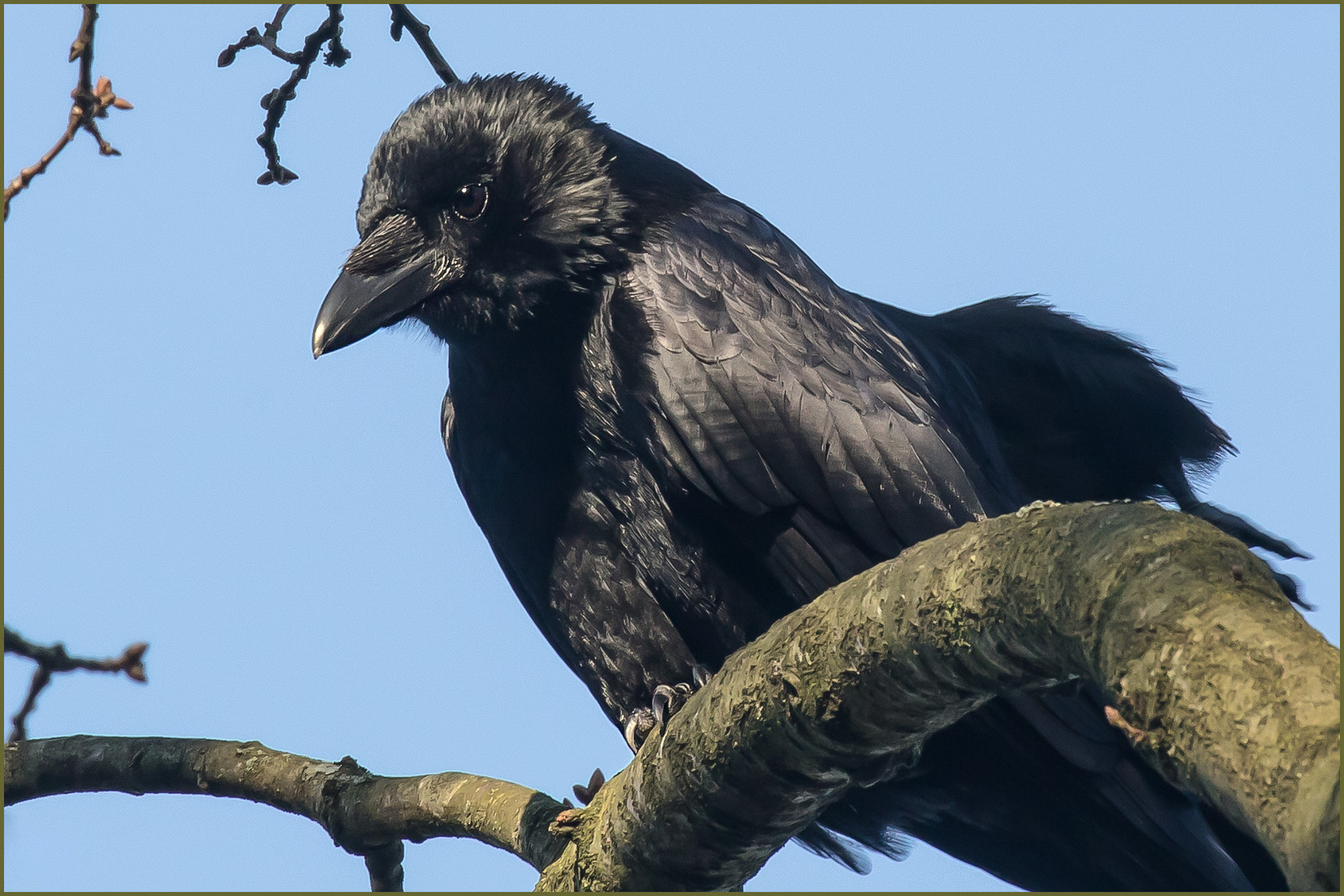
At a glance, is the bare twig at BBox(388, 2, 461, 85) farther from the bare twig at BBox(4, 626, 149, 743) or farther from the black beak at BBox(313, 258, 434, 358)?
the bare twig at BBox(4, 626, 149, 743)

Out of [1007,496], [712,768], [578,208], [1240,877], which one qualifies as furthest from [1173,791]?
[578,208]

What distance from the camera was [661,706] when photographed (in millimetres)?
4516

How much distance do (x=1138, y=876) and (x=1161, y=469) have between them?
1534 millimetres

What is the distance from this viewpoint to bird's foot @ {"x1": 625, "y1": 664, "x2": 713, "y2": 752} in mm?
4480

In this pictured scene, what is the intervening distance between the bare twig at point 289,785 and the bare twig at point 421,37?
240 centimetres

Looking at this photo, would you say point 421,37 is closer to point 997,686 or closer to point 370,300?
point 370,300

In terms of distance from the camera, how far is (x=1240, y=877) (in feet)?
13.5

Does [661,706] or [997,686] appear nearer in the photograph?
[997,686]

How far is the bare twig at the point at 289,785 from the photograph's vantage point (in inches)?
163

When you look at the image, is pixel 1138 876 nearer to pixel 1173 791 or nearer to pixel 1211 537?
pixel 1173 791

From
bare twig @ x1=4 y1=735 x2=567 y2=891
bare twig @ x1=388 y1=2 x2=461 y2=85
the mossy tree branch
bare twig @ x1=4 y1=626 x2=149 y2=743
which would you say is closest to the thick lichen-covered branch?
the mossy tree branch

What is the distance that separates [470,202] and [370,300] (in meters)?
0.51

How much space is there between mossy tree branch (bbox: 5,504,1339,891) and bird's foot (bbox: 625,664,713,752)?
0.63m

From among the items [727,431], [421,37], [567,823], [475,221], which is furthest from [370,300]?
[567,823]
